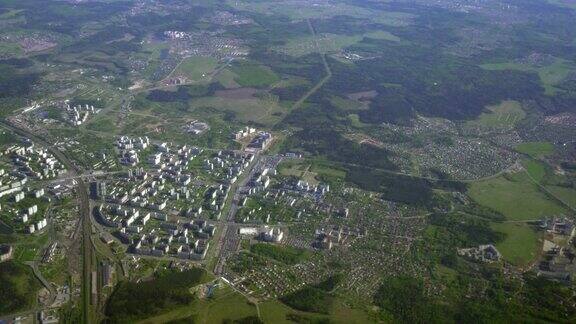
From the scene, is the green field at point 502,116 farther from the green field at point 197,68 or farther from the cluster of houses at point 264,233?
the green field at point 197,68

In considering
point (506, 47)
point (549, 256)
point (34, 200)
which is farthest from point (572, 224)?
point (506, 47)

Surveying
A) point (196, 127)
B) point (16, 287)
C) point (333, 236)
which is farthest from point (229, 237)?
point (196, 127)

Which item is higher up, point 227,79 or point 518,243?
point 518,243

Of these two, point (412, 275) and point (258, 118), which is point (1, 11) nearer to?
point (258, 118)

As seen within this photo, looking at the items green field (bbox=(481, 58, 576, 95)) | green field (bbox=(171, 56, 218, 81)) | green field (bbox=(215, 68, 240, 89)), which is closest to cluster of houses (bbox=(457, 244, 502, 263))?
green field (bbox=(215, 68, 240, 89))

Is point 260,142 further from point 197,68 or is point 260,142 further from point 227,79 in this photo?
point 197,68

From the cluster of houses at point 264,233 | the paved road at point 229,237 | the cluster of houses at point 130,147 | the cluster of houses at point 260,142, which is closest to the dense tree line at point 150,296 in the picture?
the paved road at point 229,237

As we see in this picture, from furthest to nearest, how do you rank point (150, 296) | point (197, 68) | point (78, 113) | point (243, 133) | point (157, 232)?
point (197, 68), point (78, 113), point (243, 133), point (157, 232), point (150, 296)

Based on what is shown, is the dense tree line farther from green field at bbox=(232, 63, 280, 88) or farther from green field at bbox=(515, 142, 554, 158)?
green field at bbox=(232, 63, 280, 88)
